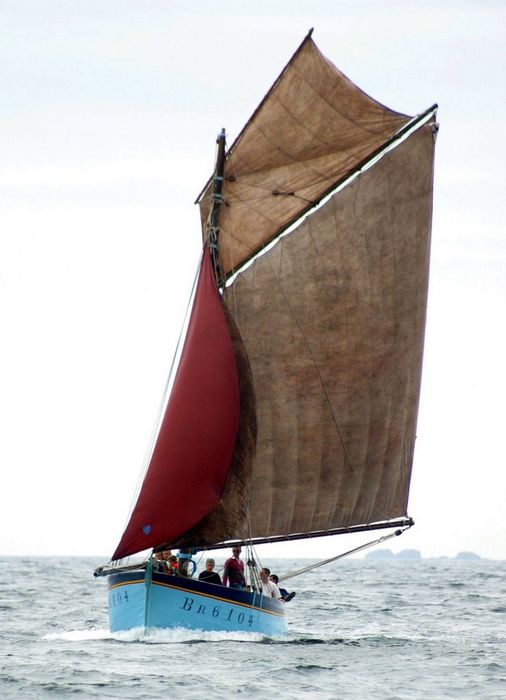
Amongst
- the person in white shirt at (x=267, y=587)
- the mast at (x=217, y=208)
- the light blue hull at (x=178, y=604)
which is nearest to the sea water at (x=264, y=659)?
the light blue hull at (x=178, y=604)

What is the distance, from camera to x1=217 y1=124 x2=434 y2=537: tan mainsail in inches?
1184

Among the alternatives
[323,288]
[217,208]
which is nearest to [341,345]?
[323,288]

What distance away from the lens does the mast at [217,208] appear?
1183 inches

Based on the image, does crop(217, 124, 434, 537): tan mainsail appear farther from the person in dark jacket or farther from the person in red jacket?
the person in dark jacket

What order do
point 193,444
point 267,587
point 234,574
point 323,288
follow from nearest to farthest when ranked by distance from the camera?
point 193,444, point 234,574, point 267,587, point 323,288

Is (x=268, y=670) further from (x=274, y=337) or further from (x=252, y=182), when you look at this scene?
(x=252, y=182)

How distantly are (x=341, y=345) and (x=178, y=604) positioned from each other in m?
7.80

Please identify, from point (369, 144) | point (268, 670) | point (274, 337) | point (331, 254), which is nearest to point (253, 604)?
point (268, 670)

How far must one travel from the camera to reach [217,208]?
99.7ft

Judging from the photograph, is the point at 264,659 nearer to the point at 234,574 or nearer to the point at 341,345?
the point at 234,574

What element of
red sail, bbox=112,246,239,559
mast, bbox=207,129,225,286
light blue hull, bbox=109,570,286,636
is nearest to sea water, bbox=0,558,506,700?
light blue hull, bbox=109,570,286,636

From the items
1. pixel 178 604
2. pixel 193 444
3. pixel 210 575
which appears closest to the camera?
pixel 178 604

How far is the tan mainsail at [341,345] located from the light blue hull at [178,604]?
3.15 meters

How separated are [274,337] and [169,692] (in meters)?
11.6
